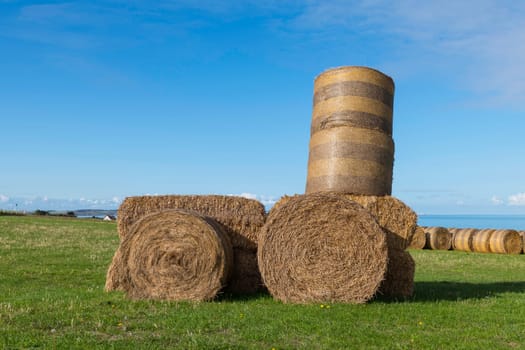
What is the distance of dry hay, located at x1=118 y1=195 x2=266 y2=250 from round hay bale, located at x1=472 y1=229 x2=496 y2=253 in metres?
14.5

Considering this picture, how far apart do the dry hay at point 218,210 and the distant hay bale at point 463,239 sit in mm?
14747

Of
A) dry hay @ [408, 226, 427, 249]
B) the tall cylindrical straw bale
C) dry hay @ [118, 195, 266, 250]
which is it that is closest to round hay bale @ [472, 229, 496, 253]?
dry hay @ [408, 226, 427, 249]

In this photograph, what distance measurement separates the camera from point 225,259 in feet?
27.8

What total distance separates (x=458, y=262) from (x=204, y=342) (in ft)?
41.5

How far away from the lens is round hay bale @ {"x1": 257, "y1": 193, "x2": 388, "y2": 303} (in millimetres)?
8273

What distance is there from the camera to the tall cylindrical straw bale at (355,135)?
39.5 feet

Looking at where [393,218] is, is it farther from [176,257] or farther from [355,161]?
[176,257]

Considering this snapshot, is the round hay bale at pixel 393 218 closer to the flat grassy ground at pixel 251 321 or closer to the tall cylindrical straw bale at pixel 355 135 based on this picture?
the flat grassy ground at pixel 251 321

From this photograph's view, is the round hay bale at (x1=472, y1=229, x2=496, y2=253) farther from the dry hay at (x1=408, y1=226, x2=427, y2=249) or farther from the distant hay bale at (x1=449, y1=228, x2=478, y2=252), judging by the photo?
the dry hay at (x1=408, y1=226, x2=427, y2=249)

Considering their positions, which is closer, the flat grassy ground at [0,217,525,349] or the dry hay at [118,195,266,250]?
the flat grassy ground at [0,217,525,349]

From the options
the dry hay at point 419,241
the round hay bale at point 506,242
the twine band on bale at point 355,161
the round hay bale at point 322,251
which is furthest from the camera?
the dry hay at point 419,241

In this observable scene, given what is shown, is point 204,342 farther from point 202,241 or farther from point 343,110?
point 343,110

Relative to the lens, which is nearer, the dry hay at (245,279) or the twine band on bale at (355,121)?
the dry hay at (245,279)

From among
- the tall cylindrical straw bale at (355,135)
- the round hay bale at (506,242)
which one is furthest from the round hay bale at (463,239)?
the tall cylindrical straw bale at (355,135)
